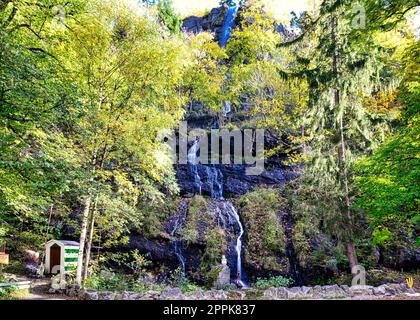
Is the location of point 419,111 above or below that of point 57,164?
above

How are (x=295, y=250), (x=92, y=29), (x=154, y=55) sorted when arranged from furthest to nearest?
(x=295, y=250), (x=154, y=55), (x=92, y=29)

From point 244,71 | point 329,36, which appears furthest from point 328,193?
point 244,71

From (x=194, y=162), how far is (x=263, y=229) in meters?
7.70

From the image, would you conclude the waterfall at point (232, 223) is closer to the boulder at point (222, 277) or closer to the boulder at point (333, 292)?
the boulder at point (222, 277)

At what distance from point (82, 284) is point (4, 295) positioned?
1822mm

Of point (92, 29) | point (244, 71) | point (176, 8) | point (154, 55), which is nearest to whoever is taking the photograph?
point (92, 29)

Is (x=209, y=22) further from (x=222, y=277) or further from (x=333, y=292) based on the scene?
(x=333, y=292)

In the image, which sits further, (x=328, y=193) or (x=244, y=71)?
(x=244, y=71)

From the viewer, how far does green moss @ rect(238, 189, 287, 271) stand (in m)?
12.1

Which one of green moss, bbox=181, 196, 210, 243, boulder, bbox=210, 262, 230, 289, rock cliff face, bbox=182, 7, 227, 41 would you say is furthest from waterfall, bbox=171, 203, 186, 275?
rock cliff face, bbox=182, 7, 227, 41

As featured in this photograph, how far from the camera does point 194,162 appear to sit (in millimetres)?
19297

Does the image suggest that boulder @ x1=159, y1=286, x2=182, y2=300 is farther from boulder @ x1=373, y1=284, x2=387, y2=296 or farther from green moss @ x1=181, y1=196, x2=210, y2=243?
green moss @ x1=181, y1=196, x2=210, y2=243

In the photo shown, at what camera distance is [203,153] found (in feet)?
66.2

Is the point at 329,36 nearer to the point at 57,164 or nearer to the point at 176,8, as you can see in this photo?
the point at 57,164
